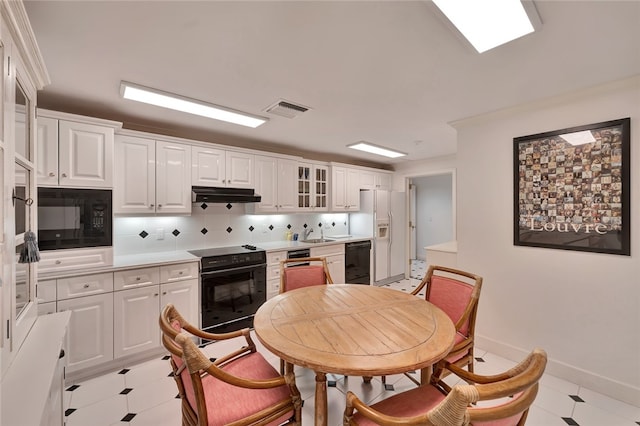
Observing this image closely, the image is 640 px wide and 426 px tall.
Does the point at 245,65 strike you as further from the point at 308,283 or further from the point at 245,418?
the point at 245,418

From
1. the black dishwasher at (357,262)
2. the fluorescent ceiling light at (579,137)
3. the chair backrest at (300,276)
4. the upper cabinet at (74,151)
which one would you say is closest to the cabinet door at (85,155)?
the upper cabinet at (74,151)

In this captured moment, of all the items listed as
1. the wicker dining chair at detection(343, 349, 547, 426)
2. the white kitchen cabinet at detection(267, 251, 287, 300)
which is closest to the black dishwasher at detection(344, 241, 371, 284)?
the white kitchen cabinet at detection(267, 251, 287, 300)

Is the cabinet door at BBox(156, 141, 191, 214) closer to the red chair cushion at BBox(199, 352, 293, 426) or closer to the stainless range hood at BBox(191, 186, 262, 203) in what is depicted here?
the stainless range hood at BBox(191, 186, 262, 203)

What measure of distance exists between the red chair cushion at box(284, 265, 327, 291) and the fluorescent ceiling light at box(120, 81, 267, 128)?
1.62m

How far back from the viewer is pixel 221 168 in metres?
3.38

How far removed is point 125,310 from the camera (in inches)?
97.2

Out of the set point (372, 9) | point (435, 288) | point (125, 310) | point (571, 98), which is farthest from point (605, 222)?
point (125, 310)

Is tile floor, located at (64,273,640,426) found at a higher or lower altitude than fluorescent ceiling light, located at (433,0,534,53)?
lower

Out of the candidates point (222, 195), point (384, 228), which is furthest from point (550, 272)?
point (222, 195)

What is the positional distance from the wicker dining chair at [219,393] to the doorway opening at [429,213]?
5820 millimetres

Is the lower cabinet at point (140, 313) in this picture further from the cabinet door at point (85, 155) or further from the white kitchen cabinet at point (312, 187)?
the white kitchen cabinet at point (312, 187)

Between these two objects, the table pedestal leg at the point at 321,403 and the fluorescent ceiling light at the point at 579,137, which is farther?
the fluorescent ceiling light at the point at 579,137

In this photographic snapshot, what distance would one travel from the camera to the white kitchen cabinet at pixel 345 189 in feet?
15.2

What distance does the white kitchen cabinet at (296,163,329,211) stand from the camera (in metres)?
4.24
